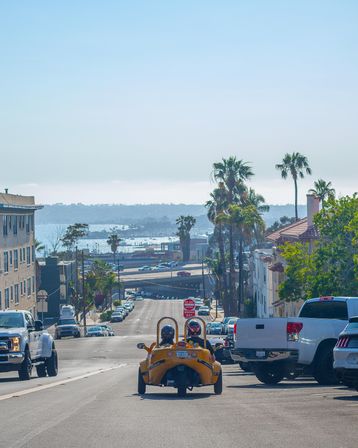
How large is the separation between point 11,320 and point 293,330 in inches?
365

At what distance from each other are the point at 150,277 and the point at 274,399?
6535 inches

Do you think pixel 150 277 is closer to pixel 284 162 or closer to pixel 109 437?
pixel 284 162

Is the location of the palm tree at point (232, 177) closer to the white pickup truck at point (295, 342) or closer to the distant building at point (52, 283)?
the distant building at point (52, 283)

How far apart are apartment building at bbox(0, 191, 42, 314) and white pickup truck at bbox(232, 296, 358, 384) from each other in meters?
53.6

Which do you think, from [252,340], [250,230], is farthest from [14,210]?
[252,340]

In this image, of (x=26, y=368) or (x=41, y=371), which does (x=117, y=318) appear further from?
(x=26, y=368)

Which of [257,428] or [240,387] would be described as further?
[240,387]

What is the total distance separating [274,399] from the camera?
54.0 feet

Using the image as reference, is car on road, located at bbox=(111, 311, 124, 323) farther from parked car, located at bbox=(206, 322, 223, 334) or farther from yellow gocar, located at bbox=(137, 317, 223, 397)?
yellow gocar, located at bbox=(137, 317, 223, 397)

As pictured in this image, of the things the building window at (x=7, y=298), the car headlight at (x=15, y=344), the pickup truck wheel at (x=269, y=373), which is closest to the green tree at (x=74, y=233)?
the building window at (x=7, y=298)

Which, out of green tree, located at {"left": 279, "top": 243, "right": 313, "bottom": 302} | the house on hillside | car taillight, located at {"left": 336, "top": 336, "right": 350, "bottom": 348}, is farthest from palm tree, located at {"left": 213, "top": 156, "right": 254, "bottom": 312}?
car taillight, located at {"left": 336, "top": 336, "right": 350, "bottom": 348}

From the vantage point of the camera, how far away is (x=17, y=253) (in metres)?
81.0

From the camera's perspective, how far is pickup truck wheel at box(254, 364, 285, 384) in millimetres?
21875

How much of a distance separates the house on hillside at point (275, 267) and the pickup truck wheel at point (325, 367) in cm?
3806
